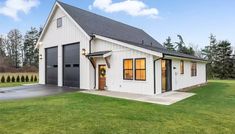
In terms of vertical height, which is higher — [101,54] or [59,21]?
[59,21]

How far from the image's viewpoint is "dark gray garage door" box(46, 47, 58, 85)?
1836cm

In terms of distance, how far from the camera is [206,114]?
709 cm

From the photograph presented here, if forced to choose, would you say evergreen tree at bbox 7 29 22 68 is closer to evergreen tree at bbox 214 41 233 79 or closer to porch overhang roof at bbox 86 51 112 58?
porch overhang roof at bbox 86 51 112 58

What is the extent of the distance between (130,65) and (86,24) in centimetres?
596

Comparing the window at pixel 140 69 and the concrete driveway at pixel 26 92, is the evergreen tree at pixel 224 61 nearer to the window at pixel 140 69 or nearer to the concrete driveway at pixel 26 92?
the window at pixel 140 69

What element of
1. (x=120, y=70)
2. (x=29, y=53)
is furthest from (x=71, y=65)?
(x=29, y=53)

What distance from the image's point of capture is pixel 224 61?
119 feet

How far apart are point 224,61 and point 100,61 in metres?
30.2

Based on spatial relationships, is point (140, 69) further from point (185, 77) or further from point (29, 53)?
point (29, 53)

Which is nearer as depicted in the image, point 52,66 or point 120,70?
point 120,70

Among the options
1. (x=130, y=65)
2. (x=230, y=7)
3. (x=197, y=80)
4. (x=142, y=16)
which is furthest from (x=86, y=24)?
(x=142, y=16)

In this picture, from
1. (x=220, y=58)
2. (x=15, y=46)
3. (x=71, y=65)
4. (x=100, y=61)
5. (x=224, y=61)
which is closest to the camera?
(x=100, y=61)

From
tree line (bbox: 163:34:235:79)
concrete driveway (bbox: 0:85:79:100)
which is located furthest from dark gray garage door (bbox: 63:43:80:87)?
tree line (bbox: 163:34:235:79)

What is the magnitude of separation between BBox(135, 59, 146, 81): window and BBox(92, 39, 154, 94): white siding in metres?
0.25
